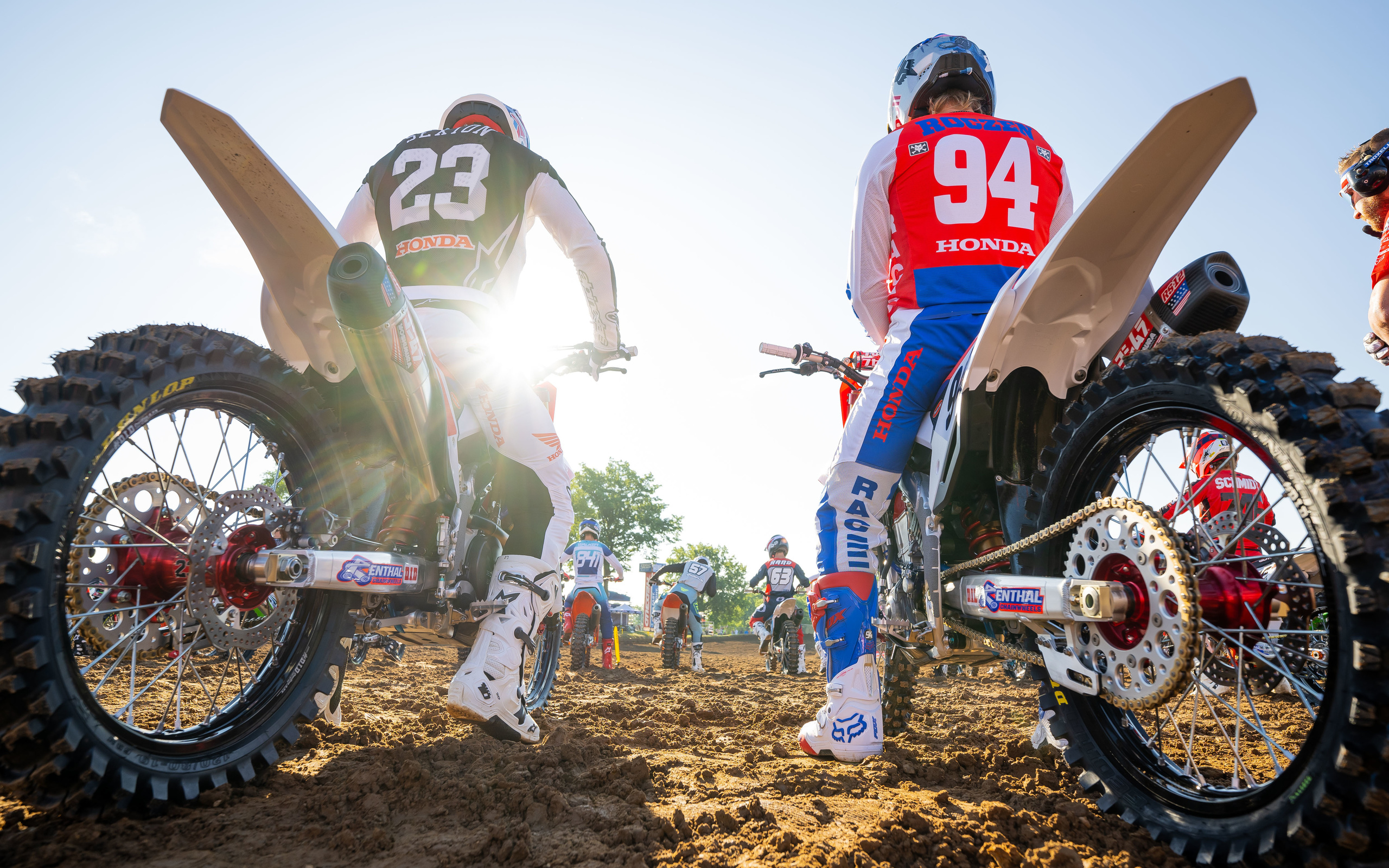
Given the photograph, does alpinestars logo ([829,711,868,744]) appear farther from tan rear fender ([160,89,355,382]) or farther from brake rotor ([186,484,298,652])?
tan rear fender ([160,89,355,382])

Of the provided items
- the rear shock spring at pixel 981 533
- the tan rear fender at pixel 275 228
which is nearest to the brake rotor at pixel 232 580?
the tan rear fender at pixel 275 228

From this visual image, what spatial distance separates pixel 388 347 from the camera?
237 cm

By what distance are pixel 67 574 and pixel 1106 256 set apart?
305 centimetres

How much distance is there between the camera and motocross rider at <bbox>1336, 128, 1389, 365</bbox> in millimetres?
2939

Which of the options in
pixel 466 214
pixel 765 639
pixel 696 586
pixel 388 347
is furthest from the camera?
pixel 765 639

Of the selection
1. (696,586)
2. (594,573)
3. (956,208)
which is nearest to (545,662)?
(956,208)

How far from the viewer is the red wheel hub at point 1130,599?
72.1 inches

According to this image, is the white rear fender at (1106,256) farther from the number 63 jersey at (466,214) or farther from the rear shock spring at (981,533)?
the number 63 jersey at (466,214)

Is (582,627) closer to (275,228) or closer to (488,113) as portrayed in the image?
(488,113)

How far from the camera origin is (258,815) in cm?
197

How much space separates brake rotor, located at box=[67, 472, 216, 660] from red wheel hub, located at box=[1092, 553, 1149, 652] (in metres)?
2.74

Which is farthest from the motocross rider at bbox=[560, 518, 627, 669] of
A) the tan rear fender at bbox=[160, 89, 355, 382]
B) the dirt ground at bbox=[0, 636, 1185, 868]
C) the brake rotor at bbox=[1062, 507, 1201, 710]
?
the brake rotor at bbox=[1062, 507, 1201, 710]

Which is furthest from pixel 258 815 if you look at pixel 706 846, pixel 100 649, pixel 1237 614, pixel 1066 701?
pixel 1237 614

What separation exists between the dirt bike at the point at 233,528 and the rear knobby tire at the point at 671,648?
872 cm
